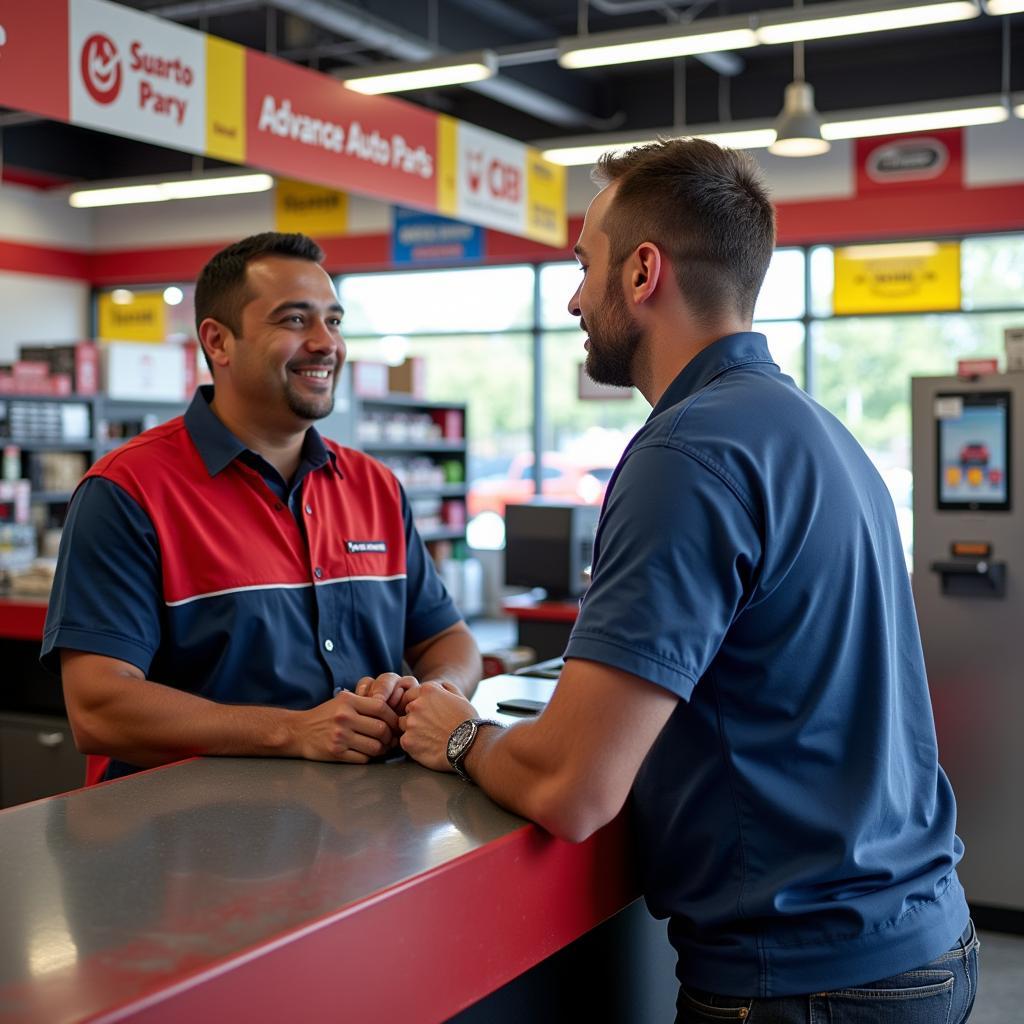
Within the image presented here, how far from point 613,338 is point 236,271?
1.12m

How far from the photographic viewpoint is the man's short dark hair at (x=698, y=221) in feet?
4.97

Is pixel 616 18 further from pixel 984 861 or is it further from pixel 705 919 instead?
pixel 705 919

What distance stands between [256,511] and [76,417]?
742 cm

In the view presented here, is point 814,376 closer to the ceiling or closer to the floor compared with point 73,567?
closer to the ceiling

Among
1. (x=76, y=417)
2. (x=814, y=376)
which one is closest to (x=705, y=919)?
(x=76, y=417)

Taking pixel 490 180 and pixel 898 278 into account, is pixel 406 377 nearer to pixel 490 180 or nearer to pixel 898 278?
pixel 490 180

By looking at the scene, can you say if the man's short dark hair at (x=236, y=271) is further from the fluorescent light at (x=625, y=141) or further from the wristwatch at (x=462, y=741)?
the fluorescent light at (x=625, y=141)

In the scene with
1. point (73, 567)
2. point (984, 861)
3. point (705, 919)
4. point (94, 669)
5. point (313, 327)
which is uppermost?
point (313, 327)

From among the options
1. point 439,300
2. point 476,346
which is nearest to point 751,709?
point 476,346

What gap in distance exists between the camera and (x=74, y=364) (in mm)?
9141

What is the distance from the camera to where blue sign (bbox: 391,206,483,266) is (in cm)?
1136

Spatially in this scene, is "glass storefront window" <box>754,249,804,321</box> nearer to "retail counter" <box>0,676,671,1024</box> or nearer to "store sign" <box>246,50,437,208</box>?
"store sign" <box>246,50,437,208</box>

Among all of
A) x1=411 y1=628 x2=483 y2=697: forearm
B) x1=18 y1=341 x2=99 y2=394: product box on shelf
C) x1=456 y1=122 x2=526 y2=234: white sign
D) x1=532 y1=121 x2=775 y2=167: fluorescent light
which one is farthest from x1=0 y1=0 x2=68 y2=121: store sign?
x1=18 y1=341 x2=99 y2=394: product box on shelf

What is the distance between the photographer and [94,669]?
6.59ft
